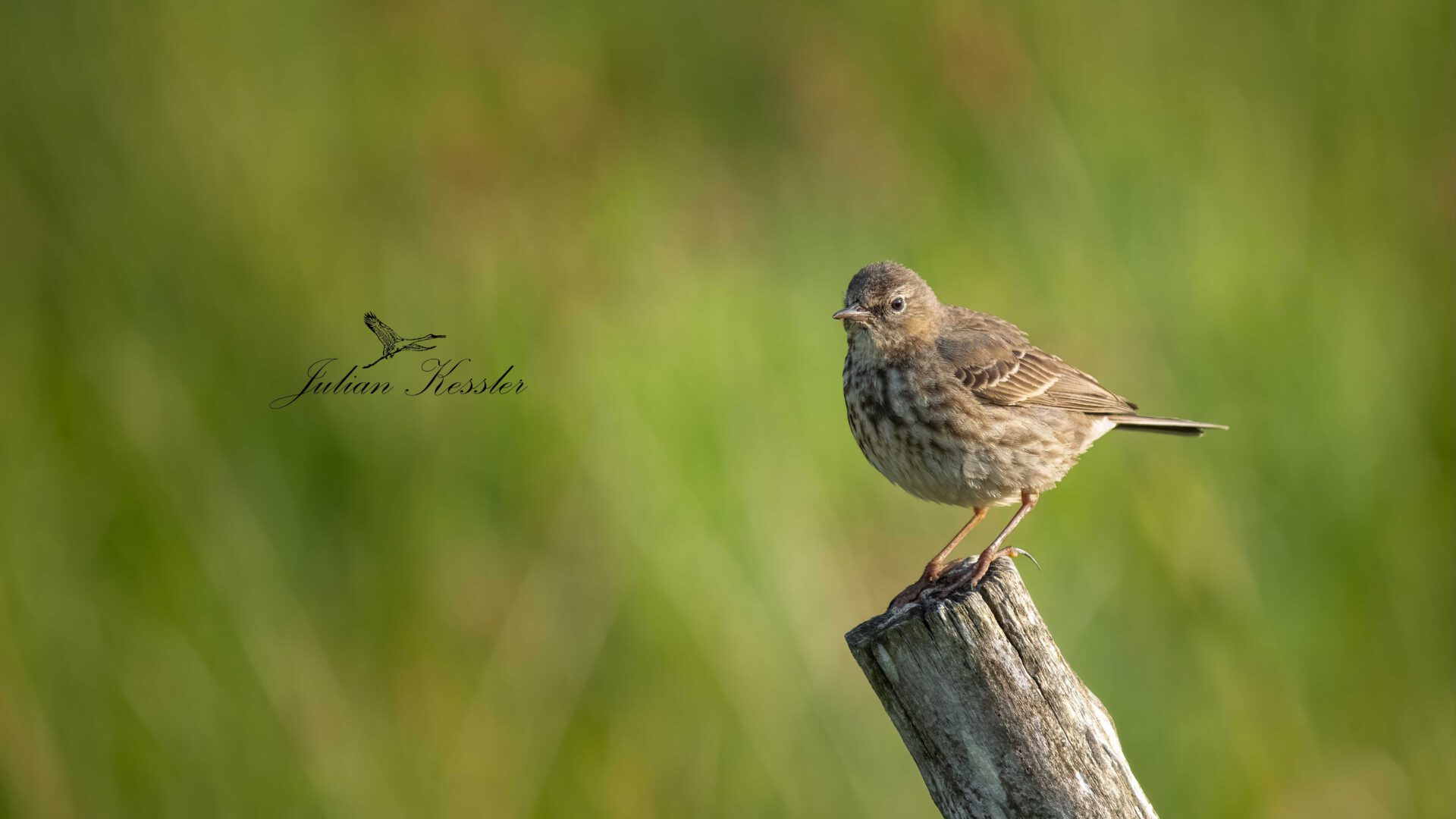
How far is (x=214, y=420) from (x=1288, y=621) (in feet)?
16.2

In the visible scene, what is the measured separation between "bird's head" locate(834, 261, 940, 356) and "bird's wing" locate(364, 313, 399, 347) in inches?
79.9

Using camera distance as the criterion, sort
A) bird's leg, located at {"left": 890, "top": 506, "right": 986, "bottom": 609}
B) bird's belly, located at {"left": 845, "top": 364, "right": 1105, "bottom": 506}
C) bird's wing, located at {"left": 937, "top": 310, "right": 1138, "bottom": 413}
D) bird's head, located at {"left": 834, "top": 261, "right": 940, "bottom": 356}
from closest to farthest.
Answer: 1. bird's leg, located at {"left": 890, "top": 506, "right": 986, "bottom": 609}
2. bird's belly, located at {"left": 845, "top": 364, "right": 1105, "bottom": 506}
3. bird's wing, located at {"left": 937, "top": 310, "right": 1138, "bottom": 413}
4. bird's head, located at {"left": 834, "top": 261, "right": 940, "bottom": 356}

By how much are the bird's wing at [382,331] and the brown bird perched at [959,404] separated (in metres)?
2.03

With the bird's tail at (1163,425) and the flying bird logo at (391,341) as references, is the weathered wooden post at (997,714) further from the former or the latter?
the flying bird logo at (391,341)

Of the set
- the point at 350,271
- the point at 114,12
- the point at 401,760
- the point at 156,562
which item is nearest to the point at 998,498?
the point at 401,760

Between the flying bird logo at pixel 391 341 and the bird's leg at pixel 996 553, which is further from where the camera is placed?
the flying bird logo at pixel 391 341

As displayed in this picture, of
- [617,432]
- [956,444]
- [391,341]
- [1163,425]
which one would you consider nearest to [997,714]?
[956,444]

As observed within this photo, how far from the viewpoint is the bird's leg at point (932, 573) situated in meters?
3.62

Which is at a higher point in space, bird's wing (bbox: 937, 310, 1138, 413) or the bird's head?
the bird's head

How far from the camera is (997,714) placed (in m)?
2.49

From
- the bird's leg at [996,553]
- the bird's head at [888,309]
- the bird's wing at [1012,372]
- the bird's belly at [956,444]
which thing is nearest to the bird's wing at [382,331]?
the bird's head at [888,309]

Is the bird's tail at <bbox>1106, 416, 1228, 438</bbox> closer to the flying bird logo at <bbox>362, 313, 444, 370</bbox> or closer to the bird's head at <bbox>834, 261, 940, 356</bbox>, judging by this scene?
the bird's head at <bbox>834, 261, 940, 356</bbox>

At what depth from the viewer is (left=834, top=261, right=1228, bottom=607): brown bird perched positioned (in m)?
4.41
